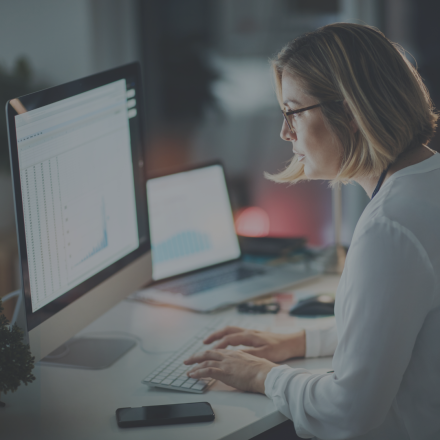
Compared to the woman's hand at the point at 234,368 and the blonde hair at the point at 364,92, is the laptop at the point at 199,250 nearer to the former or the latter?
the woman's hand at the point at 234,368

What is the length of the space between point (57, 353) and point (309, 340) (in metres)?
0.52

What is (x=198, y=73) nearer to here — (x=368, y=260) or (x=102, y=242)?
(x=102, y=242)

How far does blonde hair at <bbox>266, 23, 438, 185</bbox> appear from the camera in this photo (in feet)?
2.89

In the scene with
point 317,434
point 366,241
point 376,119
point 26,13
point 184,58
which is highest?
point 26,13

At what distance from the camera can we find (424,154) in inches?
36.8

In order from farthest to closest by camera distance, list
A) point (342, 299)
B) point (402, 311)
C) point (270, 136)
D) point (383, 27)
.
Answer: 1. point (270, 136)
2. point (383, 27)
3. point (342, 299)
4. point (402, 311)

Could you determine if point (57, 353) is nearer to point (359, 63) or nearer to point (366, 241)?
point (366, 241)

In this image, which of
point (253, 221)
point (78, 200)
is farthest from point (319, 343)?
point (253, 221)

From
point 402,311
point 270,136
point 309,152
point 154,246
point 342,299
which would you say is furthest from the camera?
point 270,136

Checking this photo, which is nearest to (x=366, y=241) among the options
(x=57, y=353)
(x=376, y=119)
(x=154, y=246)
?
(x=376, y=119)

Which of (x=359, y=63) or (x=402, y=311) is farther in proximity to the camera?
(x=359, y=63)

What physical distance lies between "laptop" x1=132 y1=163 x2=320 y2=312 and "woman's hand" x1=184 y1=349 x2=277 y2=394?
369 millimetres

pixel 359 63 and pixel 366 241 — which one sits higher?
pixel 359 63

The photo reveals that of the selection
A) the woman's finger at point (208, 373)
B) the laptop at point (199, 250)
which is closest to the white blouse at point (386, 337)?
the woman's finger at point (208, 373)
